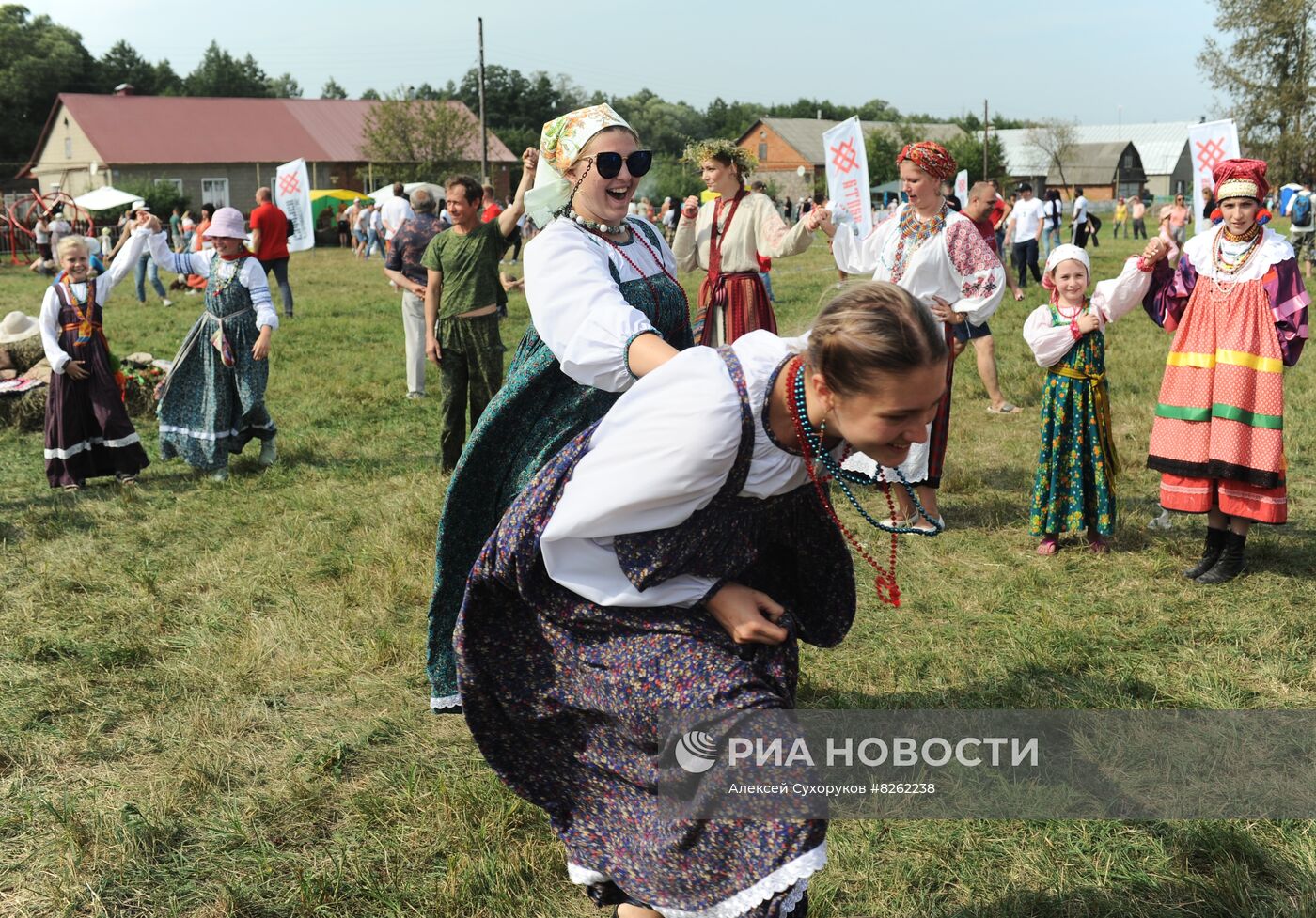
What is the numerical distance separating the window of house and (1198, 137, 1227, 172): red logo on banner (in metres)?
43.0

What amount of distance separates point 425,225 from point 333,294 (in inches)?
432

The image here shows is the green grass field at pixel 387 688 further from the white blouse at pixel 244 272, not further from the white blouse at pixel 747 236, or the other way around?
the white blouse at pixel 747 236

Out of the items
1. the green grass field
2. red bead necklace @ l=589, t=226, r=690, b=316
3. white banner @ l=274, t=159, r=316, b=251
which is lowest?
the green grass field

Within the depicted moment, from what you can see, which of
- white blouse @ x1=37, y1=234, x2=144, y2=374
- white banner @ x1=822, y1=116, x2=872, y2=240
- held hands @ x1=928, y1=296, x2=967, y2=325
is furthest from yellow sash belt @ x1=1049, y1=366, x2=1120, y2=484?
white banner @ x1=822, y1=116, x2=872, y2=240

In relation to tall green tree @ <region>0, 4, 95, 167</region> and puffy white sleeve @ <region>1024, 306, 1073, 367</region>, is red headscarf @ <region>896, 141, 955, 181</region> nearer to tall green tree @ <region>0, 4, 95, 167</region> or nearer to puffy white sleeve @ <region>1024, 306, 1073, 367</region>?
puffy white sleeve @ <region>1024, 306, 1073, 367</region>

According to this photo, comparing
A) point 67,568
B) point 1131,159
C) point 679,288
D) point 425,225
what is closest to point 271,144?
point 425,225

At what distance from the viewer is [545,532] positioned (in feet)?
7.41

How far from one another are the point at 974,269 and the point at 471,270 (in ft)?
10.5

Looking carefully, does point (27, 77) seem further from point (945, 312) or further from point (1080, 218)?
point (945, 312)

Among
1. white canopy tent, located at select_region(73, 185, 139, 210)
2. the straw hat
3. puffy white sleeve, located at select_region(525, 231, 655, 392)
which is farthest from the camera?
white canopy tent, located at select_region(73, 185, 139, 210)

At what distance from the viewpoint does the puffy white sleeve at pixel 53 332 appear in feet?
24.6

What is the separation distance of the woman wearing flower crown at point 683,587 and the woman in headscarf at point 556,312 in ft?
2.13

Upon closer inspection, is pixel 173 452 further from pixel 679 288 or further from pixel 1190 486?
pixel 1190 486

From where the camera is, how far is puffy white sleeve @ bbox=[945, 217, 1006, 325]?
604 centimetres
